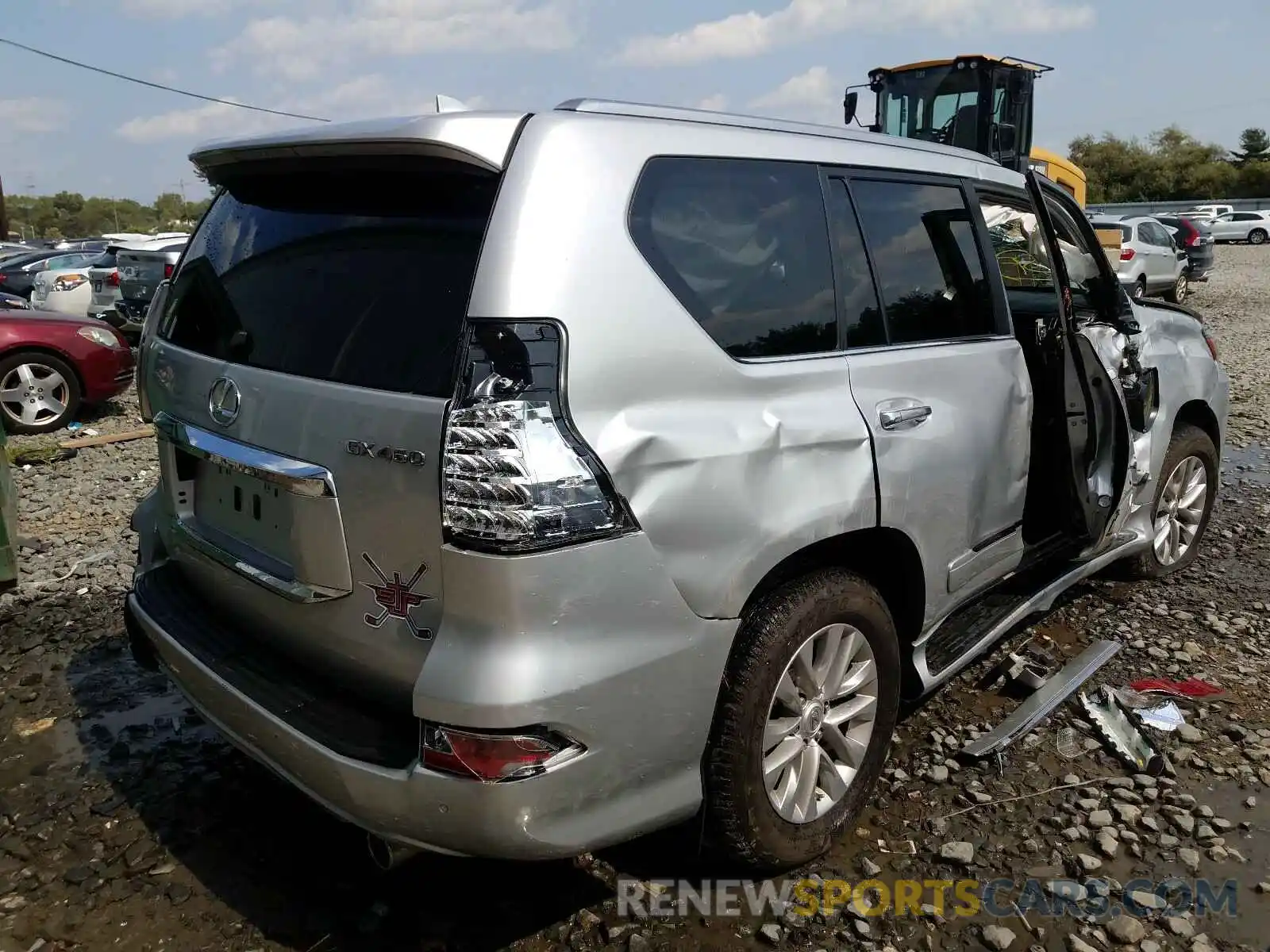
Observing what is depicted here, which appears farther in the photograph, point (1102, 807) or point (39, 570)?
point (39, 570)


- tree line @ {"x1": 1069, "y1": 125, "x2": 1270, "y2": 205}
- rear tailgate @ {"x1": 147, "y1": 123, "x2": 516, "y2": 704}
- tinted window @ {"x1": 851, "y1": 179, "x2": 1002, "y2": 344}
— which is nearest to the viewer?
rear tailgate @ {"x1": 147, "y1": 123, "x2": 516, "y2": 704}

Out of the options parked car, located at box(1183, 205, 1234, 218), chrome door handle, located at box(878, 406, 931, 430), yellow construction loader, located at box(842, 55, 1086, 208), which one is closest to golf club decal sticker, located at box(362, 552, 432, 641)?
chrome door handle, located at box(878, 406, 931, 430)

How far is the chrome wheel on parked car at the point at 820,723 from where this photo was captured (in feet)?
7.98

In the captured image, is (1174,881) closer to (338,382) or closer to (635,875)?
(635,875)

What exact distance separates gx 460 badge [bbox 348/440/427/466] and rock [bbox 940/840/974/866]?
1.90m

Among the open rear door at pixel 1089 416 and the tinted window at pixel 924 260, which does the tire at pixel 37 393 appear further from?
the open rear door at pixel 1089 416

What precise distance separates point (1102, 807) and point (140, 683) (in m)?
3.52

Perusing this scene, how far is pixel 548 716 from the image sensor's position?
73.9 inches

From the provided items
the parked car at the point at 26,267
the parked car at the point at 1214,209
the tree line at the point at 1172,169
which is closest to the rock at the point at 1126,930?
the parked car at the point at 26,267

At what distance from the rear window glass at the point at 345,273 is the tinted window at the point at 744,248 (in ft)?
1.38

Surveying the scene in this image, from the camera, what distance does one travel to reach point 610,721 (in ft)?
6.49

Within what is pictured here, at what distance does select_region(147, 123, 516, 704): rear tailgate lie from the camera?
77.5 inches

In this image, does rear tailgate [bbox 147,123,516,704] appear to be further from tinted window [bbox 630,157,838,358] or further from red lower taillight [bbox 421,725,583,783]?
tinted window [bbox 630,157,838,358]

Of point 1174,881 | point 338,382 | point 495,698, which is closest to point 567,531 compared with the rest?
point 495,698
